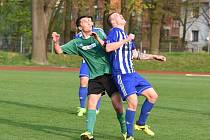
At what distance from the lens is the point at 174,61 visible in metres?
46.5

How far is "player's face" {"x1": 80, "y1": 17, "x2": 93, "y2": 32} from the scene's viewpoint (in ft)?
30.3

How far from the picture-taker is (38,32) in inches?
1649

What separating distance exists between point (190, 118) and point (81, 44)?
4212 mm

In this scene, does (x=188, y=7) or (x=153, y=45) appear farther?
(x=188, y=7)

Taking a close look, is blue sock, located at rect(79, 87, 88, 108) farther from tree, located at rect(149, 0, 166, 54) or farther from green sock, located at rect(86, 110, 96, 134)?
tree, located at rect(149, 0, 166, 54)

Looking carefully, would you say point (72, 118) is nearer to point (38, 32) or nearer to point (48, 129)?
point (48, 129)

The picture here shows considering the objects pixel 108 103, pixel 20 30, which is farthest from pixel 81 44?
pixel 20 30

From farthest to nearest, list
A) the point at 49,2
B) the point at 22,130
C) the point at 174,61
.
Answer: the point at 174,61 → the point at 49,2 → the point at 22,130

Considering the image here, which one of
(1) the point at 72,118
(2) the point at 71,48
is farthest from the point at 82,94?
(2) the point at 71,48

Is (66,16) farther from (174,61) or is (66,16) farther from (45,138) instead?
(45,138)

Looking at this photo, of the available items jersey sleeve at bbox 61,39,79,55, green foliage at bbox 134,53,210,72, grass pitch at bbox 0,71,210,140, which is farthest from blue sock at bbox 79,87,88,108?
green foliage at bbox 134,53,210,72

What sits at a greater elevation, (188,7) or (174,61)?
(188,7)

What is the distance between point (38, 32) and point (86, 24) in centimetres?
3300

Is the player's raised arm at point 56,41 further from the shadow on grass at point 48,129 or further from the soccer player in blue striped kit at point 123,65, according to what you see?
the shadow on grass at point 48,129
